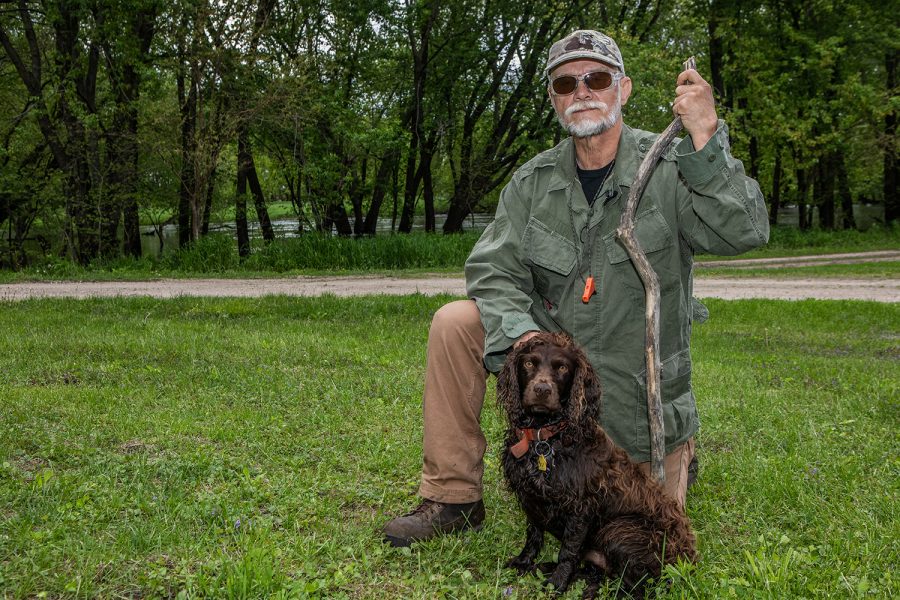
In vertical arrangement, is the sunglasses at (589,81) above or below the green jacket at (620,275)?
above

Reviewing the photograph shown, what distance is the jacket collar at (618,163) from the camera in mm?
3531

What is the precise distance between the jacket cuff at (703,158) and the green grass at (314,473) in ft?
5.27

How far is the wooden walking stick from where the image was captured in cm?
318

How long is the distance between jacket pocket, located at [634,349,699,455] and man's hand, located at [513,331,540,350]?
557 millimetres

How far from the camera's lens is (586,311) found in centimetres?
349

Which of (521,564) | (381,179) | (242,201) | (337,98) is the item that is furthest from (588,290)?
(381,179)

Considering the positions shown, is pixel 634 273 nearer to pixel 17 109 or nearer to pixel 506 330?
pixel 506 330

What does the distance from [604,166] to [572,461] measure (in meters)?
→ 1.48

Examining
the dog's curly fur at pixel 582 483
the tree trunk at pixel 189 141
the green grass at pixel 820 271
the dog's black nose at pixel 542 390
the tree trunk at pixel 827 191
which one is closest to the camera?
the dog's black nose at pixel 542 390

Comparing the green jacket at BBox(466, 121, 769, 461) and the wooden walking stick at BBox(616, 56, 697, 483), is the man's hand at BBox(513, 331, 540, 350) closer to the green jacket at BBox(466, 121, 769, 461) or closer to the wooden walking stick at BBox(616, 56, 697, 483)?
the green jacket at BBox(466, 121, 769, 461)

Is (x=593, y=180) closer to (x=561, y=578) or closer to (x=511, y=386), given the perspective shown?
(x=511, y=386)

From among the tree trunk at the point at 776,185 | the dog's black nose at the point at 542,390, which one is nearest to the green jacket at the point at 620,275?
the dog's black nose at the point at 542,390

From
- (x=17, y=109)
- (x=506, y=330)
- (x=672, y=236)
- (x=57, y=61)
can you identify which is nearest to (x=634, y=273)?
(x=672, y=236)

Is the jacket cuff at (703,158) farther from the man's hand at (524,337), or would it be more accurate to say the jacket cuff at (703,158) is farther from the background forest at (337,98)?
the background forest at (337,98)
